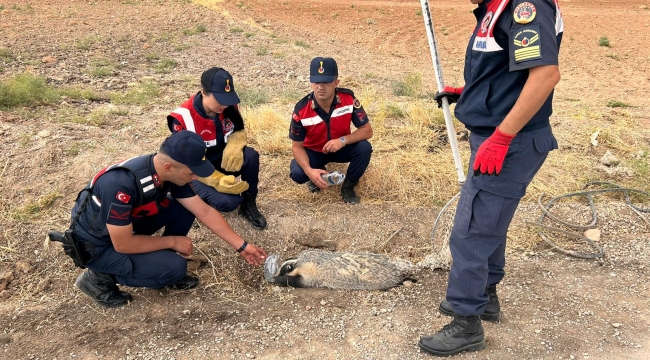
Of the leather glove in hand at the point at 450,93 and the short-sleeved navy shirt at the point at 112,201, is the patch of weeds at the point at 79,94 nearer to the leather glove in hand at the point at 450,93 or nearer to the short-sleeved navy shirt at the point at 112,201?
the short-sleeved navy shirt at the point at 112,201

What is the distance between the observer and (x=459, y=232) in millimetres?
2305

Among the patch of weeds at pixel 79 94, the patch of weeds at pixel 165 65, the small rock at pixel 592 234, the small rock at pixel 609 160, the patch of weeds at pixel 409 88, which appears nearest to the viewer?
the small rock at pixel 592 234

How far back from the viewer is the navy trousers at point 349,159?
411 cm

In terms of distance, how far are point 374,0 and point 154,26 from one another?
11.0m

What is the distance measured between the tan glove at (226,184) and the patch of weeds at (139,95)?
363 cm

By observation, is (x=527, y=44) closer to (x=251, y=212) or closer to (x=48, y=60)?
(x=251, y=212)

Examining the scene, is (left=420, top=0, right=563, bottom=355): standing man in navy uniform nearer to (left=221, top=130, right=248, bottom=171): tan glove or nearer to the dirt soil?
the dirt soil

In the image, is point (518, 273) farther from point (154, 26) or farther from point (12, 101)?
point (154, 26)

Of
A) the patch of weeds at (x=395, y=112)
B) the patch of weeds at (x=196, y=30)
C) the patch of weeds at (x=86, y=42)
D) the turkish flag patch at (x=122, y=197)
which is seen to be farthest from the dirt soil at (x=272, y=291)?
the patch of weeds at (x=196, y=30)

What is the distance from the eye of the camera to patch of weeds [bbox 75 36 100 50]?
970 cm

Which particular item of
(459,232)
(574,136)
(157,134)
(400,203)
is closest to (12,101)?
(157,134)

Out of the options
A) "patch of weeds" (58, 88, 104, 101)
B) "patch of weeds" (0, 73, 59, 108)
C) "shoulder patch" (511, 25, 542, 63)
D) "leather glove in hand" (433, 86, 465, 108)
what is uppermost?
"shoulder patch" (511, 25, 542, 63)

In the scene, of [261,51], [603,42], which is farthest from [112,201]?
[603,42]

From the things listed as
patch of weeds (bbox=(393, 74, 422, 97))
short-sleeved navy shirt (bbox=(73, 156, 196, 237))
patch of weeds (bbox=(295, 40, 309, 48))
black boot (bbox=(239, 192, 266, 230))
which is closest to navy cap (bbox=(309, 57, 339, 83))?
black boot (bbox=(239, 192, 266, 230))
